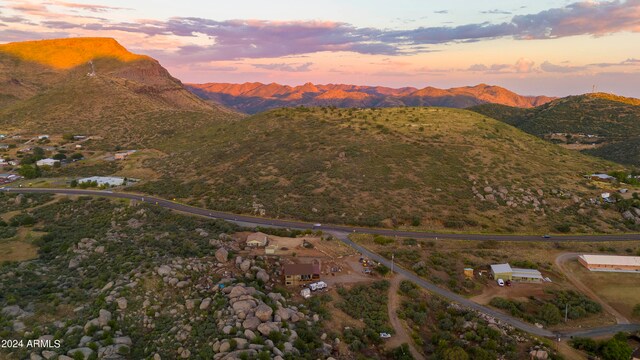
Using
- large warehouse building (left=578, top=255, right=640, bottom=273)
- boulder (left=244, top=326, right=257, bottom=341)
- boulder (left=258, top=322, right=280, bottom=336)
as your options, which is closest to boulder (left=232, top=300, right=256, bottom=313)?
boulder (left=258, top=322, right=280, bottom=336)

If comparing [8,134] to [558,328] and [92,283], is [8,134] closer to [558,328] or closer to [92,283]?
[92,283]

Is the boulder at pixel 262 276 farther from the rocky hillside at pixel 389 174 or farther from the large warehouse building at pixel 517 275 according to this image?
the large warehouse building at pixel 517 275

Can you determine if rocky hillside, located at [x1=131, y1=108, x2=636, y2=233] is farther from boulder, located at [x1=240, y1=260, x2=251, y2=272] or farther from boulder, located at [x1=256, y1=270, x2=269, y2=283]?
boulder, located at [x1=256, y1=270, x2=269, y2=283]

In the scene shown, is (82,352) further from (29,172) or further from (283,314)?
(29,172)

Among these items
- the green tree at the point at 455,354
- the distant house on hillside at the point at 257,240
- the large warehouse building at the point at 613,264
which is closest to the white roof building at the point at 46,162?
the distant house on hillside at the point at 257,240

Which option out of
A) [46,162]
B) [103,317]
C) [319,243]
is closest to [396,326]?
[319,243]

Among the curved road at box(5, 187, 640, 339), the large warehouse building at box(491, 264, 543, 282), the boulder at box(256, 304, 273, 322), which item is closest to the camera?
the boulder at box(256, 304, 273, 322)
